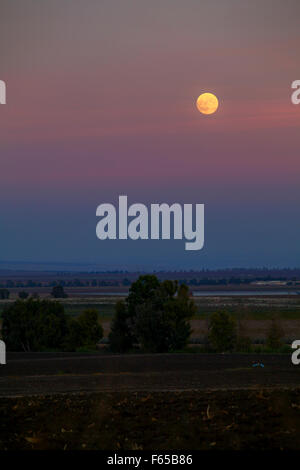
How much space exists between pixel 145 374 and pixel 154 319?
40.6 feet

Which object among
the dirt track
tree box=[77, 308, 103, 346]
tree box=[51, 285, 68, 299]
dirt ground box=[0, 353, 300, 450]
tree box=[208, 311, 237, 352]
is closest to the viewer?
dirt ground box=[0, 353, 300, 450]

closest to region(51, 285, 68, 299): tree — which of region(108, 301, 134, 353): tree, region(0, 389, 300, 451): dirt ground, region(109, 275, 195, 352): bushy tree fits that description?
region(108, 301, 134, 353): tree

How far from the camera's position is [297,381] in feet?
52.0

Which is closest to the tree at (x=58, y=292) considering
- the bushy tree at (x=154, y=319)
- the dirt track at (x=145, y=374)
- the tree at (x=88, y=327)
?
the tree at (x=88, y=327)

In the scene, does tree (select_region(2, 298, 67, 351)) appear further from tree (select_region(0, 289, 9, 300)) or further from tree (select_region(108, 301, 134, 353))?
tree (select_region(0, 289, 9, 300))

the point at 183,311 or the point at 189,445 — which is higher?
the point at 183,311

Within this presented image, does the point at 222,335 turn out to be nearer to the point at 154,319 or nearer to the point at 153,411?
→ the point at 154,319

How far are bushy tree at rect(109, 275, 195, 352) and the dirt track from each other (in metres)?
6.51

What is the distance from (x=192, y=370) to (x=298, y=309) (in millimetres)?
61755

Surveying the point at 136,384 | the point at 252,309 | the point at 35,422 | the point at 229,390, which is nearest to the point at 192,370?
the point at 136,384

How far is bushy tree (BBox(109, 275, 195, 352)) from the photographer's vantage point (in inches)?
1207

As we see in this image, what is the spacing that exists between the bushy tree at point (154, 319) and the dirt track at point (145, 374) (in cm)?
651
